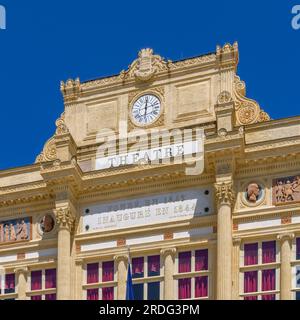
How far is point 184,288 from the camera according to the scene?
135 ft

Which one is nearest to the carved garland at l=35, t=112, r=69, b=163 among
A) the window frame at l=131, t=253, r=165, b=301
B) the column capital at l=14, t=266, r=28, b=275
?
the column capital at l=14, t=266, r=28, b=275

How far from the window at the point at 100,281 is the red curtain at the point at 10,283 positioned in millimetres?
3783

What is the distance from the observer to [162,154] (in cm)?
4384

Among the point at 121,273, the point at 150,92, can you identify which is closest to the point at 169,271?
the point at 121,273

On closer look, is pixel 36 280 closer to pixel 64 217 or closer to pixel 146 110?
pixel 64 217

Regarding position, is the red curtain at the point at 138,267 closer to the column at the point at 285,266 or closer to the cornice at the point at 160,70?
the column at the point at 285,266

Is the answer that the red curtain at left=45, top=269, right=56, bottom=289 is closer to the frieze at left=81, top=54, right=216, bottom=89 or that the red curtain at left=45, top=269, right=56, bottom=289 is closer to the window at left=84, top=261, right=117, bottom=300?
the window at left=84, top=261, right=117, bottom=300

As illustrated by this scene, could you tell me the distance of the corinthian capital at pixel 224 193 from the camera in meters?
41.0

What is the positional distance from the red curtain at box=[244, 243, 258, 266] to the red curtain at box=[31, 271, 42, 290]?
9.76 m

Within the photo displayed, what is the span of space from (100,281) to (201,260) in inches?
187

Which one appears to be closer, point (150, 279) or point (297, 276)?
point (297, 276)

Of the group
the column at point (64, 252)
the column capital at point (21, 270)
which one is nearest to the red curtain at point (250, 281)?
the column at point (64, 252)
